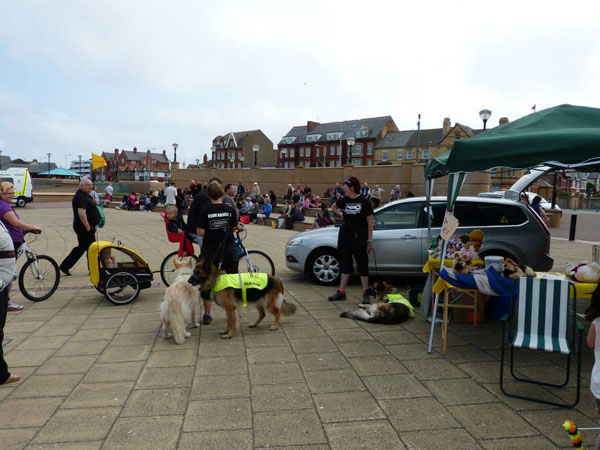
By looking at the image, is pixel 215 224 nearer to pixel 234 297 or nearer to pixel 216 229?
pixel 216 229

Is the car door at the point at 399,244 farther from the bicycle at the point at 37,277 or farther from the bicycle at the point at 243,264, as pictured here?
the bicycle at the point at 37,277

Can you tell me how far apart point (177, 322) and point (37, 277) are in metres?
3.47

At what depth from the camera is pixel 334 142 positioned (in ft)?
269

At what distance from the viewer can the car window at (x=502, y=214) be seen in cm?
743

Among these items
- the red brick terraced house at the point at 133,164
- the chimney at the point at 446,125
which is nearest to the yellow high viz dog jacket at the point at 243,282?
the chimney at the point at 446,125

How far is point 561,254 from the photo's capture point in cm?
1225

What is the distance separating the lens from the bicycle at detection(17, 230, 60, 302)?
6938 millimetres

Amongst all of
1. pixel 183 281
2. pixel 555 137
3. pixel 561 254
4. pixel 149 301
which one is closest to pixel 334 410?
pixel 183 281

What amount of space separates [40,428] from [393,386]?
2.88 m

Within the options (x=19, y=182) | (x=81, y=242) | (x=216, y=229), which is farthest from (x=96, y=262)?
(x=19, y=182)

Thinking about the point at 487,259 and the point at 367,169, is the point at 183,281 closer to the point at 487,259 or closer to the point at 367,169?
the point at 487,259

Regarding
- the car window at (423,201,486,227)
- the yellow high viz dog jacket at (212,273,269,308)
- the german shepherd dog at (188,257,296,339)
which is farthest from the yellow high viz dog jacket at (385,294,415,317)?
the car window at (423,201,486,227)

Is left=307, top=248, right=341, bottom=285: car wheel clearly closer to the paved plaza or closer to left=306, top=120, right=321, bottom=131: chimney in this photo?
the paved plaza

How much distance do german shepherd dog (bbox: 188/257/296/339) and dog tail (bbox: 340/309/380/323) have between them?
87 centimetres
